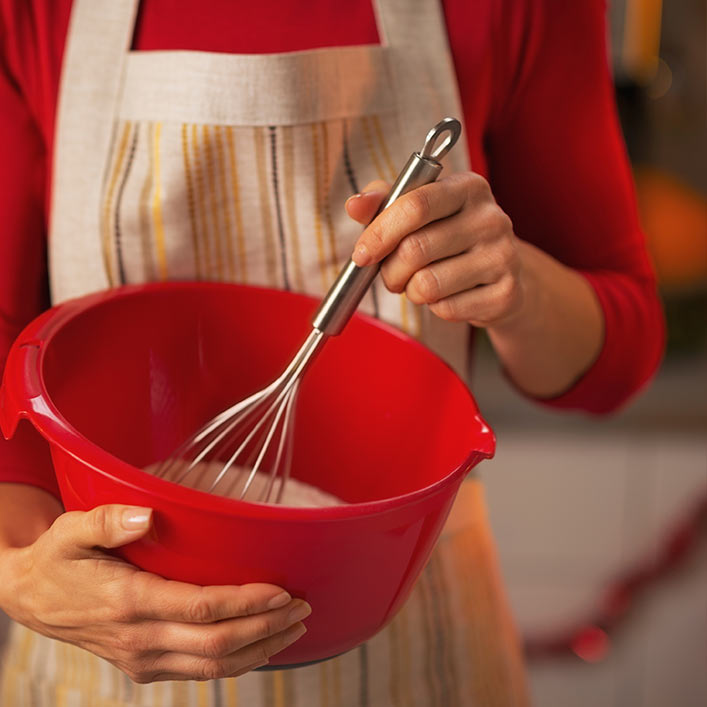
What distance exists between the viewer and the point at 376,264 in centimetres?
44

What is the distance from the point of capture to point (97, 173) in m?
0.52

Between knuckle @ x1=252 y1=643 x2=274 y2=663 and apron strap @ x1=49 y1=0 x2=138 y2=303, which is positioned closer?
knuckle @ x1=252 y1=643 x2=274 y2=663

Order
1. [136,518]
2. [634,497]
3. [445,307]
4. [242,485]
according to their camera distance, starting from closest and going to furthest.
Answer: [136,518], [445,307], [242,485], [634,497]

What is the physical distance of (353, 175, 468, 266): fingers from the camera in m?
0.41

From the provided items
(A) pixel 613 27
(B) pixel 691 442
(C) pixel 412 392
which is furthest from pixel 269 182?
(B) pixel 691 442

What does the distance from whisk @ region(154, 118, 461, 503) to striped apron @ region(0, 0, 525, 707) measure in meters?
0.05

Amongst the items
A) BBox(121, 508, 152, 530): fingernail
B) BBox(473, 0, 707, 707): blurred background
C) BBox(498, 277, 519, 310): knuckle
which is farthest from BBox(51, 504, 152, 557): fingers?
BBox(473, 0, 707, 707): blurred background

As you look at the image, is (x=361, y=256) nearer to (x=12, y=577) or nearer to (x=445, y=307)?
(x=445, y=307)

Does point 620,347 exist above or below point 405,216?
below

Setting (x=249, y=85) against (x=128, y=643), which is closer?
(x=128, y=643)

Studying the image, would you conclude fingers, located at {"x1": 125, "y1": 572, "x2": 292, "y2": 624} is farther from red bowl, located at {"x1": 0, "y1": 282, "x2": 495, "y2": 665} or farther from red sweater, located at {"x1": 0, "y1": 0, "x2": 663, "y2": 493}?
red sweater, located at {"x1": 0, "y1": 0, "x2": 663, "y2": 493}

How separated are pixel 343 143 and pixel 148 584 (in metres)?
0.29

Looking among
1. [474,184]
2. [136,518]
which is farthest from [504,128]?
[136,518]

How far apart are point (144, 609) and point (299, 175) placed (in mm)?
268
